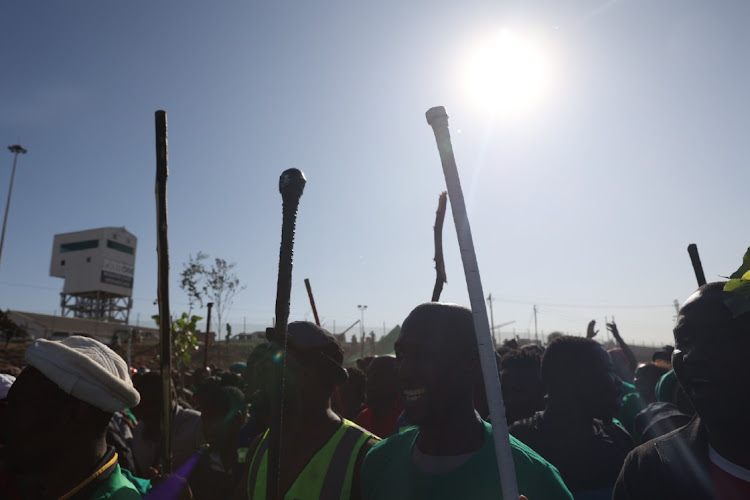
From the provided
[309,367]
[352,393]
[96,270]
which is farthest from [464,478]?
[96,270]

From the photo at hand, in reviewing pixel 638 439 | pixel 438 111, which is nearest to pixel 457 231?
pixel 438 111

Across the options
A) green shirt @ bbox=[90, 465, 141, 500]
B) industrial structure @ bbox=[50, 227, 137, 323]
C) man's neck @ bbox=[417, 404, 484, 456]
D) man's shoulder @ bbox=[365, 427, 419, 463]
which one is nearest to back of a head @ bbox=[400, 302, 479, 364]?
man's neck @ bbox=[417, 404, 484, 456]

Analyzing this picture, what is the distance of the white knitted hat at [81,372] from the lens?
1.97m

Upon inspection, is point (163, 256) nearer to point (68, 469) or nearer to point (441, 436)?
point (68, 469)

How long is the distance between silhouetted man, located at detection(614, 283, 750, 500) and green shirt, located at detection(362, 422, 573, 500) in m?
0.36

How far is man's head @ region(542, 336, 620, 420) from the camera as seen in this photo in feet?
9.13

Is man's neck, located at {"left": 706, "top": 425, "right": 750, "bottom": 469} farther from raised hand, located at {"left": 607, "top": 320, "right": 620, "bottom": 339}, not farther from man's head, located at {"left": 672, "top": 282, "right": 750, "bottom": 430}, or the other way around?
raised hand, located at {"left": 607, "top": 320, "right": 620, "bottom": 339}

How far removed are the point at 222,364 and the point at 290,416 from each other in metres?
Answer: 33.4

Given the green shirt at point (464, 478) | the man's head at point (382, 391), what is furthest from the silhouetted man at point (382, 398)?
the green shirt at point (464, 478)

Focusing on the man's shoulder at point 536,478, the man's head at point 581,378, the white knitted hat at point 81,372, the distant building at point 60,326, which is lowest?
the man's shoulder at point 536,478

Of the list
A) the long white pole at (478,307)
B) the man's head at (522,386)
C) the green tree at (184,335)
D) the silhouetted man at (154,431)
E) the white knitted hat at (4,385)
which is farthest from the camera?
the green tree at (184,335)

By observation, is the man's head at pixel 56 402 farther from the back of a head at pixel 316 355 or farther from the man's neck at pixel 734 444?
the man's neck at pixel 734 444

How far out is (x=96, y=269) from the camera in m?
53.3

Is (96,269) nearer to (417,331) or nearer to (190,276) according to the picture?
(190,276)
